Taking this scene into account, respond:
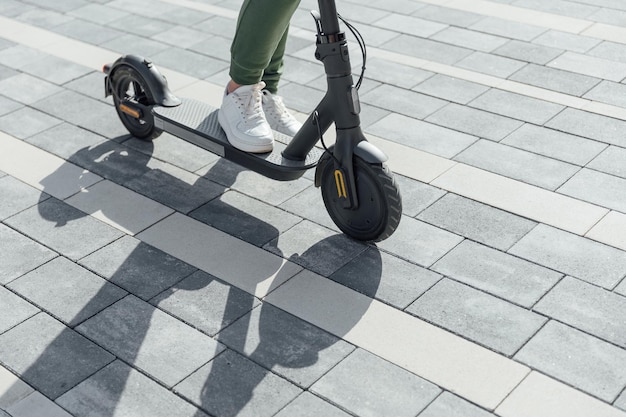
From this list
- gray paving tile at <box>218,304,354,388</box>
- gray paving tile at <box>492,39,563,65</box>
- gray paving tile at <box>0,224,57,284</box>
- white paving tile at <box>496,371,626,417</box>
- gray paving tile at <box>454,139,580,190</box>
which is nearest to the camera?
white paving tile at <box>496,371,626,417</box>

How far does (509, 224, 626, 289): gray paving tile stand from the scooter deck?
41.3 inches

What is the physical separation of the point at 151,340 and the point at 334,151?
1.15 m

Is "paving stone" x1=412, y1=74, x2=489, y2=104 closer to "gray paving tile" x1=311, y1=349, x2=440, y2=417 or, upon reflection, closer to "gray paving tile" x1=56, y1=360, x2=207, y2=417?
"gray paving tile" x1=311, y1=349, x2=440, y2=417

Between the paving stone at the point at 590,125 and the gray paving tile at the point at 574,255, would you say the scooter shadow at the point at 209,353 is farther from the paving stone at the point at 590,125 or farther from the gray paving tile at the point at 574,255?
the paving stone at the point at 590,125

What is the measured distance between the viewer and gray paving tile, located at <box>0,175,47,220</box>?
4.88m

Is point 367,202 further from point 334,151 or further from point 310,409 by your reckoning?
point 310,409

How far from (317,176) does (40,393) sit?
1568 millimetres

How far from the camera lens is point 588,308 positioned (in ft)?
12.9

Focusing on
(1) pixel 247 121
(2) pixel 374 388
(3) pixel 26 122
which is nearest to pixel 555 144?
(1) pixel 247 121

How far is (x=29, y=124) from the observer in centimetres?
575

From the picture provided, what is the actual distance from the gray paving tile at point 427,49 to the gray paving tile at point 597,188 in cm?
165

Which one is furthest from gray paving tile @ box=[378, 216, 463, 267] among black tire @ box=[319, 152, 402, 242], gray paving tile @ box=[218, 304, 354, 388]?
gray paving tile @ box=[218, 304, 354, 388]

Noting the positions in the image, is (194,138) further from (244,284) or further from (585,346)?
(585,346)

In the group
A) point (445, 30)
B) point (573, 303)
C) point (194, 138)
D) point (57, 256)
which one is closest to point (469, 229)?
point (573, 303)
